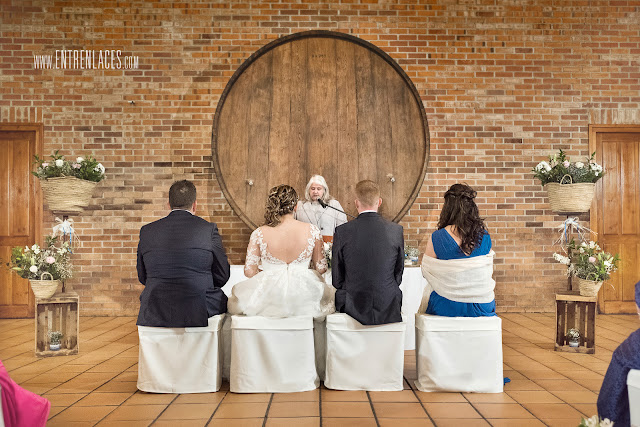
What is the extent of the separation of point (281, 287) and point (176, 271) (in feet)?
1.72

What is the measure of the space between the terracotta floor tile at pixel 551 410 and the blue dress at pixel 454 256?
0.48 metres

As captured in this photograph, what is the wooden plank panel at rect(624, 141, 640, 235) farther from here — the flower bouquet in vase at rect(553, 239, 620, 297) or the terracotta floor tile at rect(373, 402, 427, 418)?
the terracotta floor tile at rect(373, 402, 427, 418)

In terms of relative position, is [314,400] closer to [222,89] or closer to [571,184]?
[571,184]

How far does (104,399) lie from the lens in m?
2.62

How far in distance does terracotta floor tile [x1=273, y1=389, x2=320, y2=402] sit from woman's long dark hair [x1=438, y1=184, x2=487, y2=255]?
3.37 ft

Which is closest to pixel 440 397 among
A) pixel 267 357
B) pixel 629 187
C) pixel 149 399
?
pixel 267 357

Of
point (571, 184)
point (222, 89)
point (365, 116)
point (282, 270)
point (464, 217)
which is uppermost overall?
point (222, 89)

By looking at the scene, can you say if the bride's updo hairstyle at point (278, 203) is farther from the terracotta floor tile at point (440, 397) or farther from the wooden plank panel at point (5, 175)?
the wooden plank panel at point (5, 175)

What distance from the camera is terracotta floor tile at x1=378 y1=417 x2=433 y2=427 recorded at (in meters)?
2.24

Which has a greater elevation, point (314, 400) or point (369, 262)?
point (369, 262)

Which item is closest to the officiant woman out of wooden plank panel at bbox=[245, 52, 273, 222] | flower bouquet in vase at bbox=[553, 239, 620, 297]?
wooden plank panel at bbox=[245, 52, 273, 222]

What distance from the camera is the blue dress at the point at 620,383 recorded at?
156cm

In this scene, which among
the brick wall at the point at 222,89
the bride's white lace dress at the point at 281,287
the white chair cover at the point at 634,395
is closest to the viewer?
the white chair cover at the point at 634,395

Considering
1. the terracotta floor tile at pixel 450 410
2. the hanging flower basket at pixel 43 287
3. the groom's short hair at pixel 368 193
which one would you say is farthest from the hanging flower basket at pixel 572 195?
the hanging flower basket at pixel 43 287
